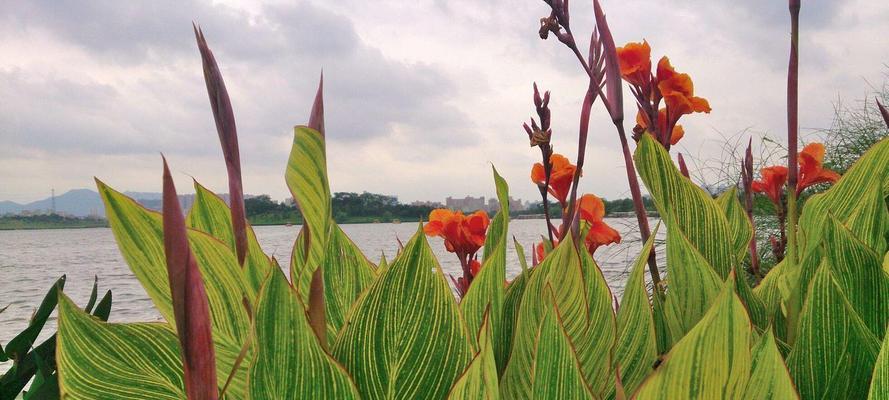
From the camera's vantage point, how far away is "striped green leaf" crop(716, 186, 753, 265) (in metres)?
0.64

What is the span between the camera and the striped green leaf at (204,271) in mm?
392

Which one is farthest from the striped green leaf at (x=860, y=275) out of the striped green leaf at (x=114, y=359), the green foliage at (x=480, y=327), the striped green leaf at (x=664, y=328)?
the striped green leaf at (x=114, y=359)

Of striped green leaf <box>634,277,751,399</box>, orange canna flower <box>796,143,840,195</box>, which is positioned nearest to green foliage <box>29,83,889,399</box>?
striped green leaf <box>634,277,751,399</box>

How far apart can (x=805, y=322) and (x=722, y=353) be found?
14cm

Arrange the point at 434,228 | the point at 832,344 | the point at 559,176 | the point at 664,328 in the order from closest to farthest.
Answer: the point at 832,344
the point at 664,328
the point at 559,176
the point at 434,228

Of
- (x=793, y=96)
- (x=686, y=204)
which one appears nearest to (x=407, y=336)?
(x=686, y=204)

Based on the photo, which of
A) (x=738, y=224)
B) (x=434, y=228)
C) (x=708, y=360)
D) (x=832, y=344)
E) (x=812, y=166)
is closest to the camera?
(x=708, y=360)

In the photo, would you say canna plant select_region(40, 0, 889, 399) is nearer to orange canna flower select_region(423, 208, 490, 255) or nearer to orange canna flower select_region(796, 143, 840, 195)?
orange canna flower select_region(796, 143, 840, 195)

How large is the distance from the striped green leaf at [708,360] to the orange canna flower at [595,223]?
1.84 ft

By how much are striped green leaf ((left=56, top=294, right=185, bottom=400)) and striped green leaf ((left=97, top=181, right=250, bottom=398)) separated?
21 mm

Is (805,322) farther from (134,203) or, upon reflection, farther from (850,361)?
(134,203)

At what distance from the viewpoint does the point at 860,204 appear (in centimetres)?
57

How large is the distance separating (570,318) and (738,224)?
31 centimetres

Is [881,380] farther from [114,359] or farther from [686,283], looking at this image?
[114,359]
